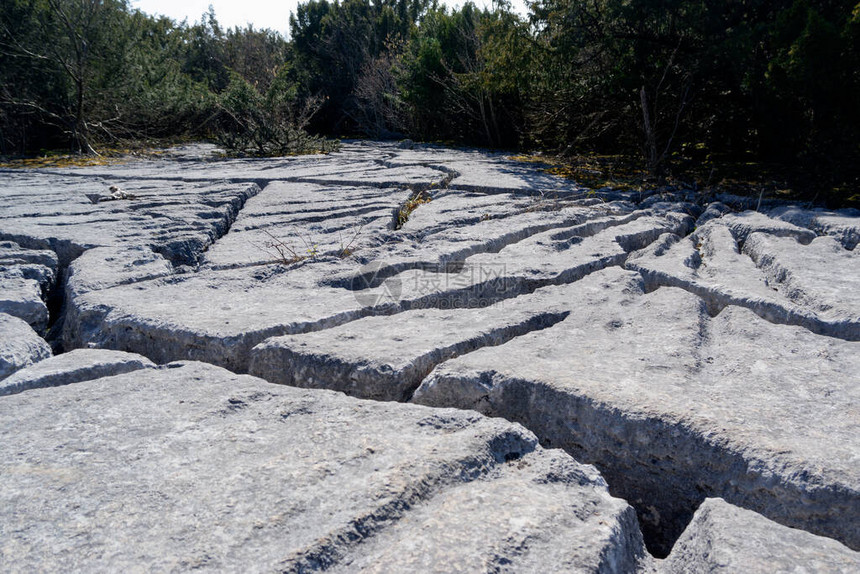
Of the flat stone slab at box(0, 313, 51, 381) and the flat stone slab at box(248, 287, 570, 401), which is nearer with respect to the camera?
the flat stone slab at box(248, 287, 570, 401)

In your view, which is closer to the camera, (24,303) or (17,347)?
(17,347)

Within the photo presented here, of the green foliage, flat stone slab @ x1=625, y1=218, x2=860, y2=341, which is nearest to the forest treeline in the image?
the green foliage

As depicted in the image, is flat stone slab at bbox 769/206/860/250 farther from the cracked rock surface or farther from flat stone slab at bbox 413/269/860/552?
flat stone slab at bbox 413/269/860/552

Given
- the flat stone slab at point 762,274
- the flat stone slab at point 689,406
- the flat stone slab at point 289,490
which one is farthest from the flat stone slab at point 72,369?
the flat stone slab at point 762,274

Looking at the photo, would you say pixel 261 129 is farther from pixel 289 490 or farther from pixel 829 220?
pixel 289 490

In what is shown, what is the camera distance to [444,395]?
1299mm

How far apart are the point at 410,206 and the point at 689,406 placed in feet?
8.76

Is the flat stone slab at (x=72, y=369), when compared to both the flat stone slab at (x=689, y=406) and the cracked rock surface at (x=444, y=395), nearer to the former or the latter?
the cracked rock surface at (x=444, y=395)

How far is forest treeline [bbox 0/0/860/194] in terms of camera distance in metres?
3.99

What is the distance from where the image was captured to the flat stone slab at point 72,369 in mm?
1388

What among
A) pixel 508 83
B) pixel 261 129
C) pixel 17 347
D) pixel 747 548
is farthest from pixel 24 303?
pixel 261 129

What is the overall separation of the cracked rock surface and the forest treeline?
1.88 m

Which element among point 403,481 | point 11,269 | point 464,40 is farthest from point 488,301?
point 464,40

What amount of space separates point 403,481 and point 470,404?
37 cm
